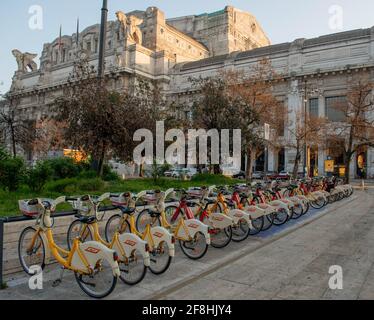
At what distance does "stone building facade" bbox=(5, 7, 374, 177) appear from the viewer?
147 ft

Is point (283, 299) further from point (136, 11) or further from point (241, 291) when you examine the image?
point (136, 11)

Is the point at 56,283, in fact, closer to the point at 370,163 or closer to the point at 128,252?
the point at 128,252

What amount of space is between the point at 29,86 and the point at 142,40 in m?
24.5

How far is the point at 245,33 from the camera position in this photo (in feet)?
251

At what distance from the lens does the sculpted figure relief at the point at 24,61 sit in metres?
76.3

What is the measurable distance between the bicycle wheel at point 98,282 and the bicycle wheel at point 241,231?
3789 mm

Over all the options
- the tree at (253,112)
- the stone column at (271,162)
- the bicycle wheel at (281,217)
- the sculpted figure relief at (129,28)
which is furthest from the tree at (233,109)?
the sculpted figure relief at (129,28)

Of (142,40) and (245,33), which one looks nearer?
(142,40)

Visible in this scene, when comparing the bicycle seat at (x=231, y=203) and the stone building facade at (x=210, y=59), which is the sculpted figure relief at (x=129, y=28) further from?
the bicycle seat at (x=231, y=203)

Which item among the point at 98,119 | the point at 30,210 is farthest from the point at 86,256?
the point at 98,119

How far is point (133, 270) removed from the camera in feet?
17.5

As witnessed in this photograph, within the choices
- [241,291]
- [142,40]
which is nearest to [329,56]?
[142,40]
